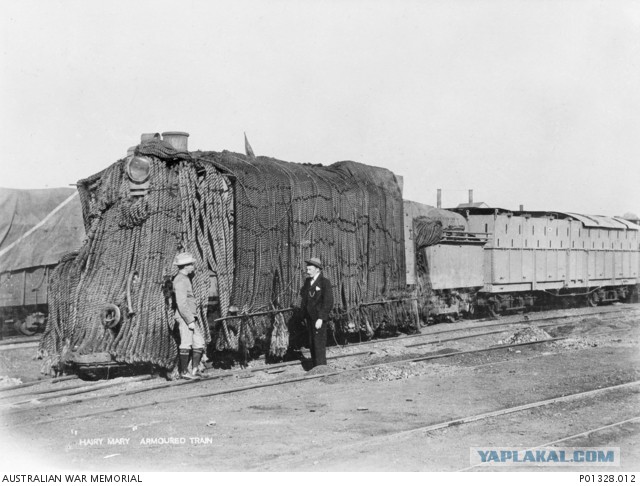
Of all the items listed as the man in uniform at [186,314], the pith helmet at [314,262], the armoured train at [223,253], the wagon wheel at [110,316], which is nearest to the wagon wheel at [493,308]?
the armoured train at [223,253]

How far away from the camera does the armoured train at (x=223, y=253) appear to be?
35.6 ft

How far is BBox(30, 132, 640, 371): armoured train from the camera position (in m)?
10.8

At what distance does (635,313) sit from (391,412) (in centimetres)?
1744

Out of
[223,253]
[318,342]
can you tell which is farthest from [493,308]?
[223,253]

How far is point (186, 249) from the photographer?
11.1 metres

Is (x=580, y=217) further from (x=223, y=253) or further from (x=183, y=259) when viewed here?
(x=183, y=259)

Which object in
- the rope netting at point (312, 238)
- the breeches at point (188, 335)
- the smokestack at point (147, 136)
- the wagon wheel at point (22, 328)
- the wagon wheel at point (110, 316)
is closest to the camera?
the wagon wheel at point (110, 316)

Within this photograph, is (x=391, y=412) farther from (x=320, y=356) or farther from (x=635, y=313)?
(x=635, y=313)

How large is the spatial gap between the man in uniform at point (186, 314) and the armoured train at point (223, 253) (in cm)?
21

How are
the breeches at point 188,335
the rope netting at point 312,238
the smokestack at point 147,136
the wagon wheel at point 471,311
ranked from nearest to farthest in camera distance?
the breeches at point 188,335, the rope netting at point 312,238, the smokestack at point 147,136, the wagon wheel at point 471,311

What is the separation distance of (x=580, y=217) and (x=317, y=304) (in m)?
17.7

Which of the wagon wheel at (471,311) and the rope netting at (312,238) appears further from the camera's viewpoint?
the wagon wheel at (471,311)

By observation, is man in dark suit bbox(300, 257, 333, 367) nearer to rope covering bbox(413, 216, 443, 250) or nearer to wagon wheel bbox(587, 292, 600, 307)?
rope covering bbox(413, 216, 443, 250)

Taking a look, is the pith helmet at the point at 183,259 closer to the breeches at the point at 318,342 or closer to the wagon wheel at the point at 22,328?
the breeches at the point at 318,342
